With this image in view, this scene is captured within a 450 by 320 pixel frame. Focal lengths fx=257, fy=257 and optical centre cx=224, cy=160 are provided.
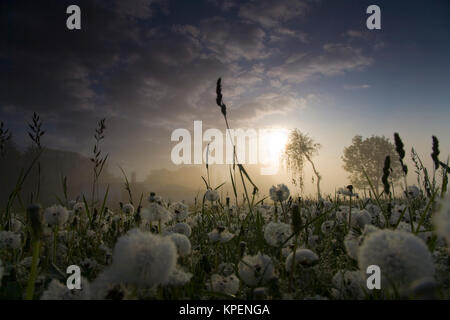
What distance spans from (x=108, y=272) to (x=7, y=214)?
337 cm

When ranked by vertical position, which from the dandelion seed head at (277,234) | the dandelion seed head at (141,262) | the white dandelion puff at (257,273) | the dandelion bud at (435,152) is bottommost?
the white dandelion puff at (257,273)

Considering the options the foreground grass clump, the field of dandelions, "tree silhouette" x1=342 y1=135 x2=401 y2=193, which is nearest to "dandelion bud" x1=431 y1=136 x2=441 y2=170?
the field of dandelions

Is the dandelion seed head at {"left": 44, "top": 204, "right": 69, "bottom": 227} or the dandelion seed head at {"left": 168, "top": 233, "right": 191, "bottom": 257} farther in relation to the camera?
the dandelion seed head at {"left": 44, "top": 204, "right": 69, "bottom": 227}

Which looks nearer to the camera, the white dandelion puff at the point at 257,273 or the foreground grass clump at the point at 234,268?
A: the foreground grass clump at the point at 234,268

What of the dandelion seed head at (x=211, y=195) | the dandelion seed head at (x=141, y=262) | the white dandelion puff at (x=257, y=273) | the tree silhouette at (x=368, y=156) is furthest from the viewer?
the tree silhouette at (x=368, y=156)

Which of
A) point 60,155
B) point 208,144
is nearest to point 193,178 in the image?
point 60,155

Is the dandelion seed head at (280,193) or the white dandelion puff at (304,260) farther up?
the dandelion seed head at (280,193)

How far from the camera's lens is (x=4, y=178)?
61.7 meters

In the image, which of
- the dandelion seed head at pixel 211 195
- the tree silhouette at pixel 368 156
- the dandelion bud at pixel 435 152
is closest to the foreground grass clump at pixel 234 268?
the dandelion bud at pixel 435 152

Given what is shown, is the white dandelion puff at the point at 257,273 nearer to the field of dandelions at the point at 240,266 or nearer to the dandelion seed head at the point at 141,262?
the field of dandelions at the point at 240,266

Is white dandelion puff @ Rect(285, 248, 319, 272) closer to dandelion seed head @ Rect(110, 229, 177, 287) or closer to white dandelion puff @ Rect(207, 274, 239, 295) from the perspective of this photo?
white dandelion puff @ Rect(207, 274, 239, 295)

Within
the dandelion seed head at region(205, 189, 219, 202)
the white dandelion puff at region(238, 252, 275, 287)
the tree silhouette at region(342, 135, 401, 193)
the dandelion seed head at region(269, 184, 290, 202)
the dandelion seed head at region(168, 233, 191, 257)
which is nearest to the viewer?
the white dandelion puff at region(238, 252, 275, 287)

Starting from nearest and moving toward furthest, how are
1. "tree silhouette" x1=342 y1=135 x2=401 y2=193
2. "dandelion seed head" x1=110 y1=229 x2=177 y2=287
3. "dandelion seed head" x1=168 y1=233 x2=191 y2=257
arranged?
"dandelion seed head" x1=110 y1=229 x2=177 y2=287, "dandelion seed head" x1=168 y1=233 x2=191 y2=257, "tree silhouette" x1=342 y1=135 x2=401 y2=193

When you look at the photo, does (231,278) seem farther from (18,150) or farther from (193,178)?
(193,178)
